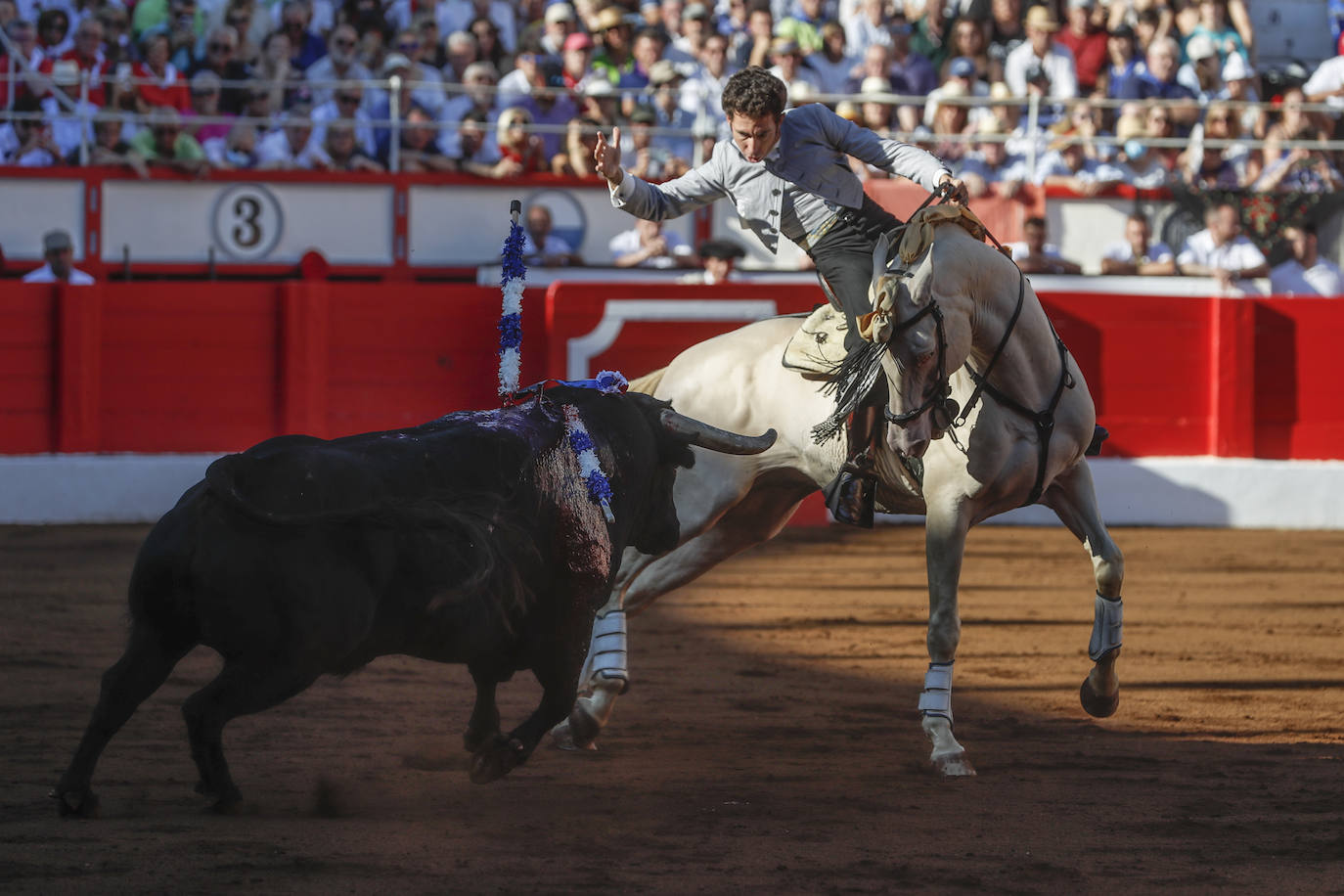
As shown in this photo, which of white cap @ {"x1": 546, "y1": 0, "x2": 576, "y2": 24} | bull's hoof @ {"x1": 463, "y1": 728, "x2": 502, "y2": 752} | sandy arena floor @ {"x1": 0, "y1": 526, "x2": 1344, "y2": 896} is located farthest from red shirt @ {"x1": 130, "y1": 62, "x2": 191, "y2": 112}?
bull's hoof @ {"x1": 463, "y1": 728, "x2": 502, "y2": 752}

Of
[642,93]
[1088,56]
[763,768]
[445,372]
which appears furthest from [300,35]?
[763,768]

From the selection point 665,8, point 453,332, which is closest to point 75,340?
point 453,332

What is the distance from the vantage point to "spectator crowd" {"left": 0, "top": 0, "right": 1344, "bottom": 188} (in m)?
11.8

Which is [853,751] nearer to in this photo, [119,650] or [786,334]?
[786,334]

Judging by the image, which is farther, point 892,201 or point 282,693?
point 892,201

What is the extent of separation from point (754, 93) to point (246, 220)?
759cm

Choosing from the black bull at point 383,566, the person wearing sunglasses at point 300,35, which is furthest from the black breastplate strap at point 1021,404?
the person wearing sunglasses at point 300,35

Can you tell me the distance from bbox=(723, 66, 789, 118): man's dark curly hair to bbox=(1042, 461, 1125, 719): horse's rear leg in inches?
59.6

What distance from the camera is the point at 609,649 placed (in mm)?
5418

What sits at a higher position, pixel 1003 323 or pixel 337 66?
pixel 337 66

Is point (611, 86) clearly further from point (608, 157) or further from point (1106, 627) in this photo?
point (1106, 627)

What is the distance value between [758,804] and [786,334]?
205cm

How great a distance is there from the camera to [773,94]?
527 centimetres

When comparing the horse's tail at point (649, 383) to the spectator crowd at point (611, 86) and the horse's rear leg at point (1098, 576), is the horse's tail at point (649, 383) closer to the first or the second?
the horse's rear leg at point (1098, 576)
